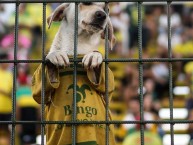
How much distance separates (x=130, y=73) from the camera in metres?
10.0

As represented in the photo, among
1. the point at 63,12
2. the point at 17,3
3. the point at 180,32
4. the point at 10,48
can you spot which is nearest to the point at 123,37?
the point at 180,32

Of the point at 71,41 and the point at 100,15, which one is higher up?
the point at 100,15

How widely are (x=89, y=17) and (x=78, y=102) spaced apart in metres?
0.62

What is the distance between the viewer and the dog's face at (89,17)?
15.4ft

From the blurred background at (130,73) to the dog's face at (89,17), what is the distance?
3.55 metres

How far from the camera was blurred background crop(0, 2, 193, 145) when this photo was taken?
896cm

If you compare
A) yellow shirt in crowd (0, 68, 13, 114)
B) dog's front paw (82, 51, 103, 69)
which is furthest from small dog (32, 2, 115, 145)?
yellow shirt in crowd (0, 68, 13, 114)

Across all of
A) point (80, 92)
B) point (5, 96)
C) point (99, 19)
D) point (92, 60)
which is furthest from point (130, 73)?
point (92, 60)

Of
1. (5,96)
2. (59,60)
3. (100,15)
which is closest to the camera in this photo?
A: (59,60)

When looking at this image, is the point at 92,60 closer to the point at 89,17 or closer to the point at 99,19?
the point at 99,19

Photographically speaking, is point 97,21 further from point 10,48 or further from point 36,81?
point 10,48

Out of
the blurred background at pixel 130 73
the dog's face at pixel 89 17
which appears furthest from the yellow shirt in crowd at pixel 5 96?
the dog's face at pixel 89 17

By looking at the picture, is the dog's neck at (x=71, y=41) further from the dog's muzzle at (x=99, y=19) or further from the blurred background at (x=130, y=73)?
the blurred background at (x=130, y=73)

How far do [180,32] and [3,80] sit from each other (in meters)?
3.20
